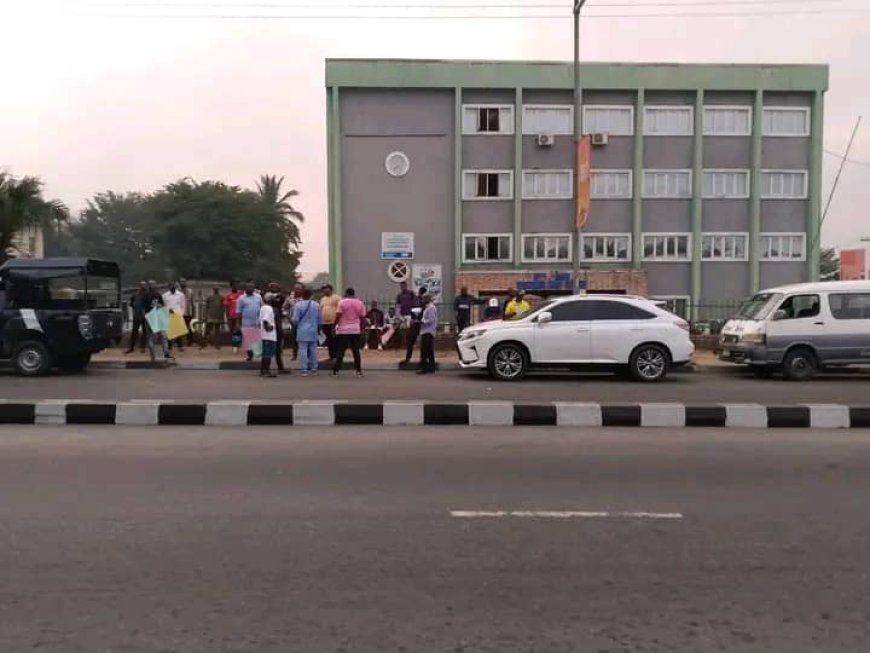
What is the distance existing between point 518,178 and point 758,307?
2465cm

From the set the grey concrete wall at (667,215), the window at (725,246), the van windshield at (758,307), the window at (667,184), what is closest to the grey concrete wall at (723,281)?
the window at (725,246)

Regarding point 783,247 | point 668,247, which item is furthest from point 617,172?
point 783,247

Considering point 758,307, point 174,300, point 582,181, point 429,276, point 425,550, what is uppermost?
point 582,181

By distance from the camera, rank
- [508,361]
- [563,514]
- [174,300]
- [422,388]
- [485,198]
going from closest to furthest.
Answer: [563,514] < [422,388] < [508,361] < [174,300] < [485,198]

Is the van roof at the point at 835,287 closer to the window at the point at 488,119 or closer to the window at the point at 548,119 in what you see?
the window at the point at 548,119

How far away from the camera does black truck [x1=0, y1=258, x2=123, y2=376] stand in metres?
13.8

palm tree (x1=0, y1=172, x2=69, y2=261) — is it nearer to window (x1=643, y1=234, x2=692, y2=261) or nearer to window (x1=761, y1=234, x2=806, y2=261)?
window (x1=643, y1=234, x2=692, y2=261)

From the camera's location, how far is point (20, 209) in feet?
60.8

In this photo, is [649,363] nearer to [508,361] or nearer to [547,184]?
[508,361]

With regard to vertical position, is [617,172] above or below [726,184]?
above

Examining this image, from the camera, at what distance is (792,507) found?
5.80 m

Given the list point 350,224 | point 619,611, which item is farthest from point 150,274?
point 619,611

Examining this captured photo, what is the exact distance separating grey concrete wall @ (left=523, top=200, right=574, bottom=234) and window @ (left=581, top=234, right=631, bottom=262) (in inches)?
52.9

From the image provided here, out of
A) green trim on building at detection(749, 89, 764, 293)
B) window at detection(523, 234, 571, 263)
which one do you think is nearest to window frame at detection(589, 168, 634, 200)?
window at detection(523, 234, 571, 263)
